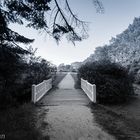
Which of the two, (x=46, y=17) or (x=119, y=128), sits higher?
(x=46, y=17)

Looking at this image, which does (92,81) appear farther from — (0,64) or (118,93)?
(0,64)

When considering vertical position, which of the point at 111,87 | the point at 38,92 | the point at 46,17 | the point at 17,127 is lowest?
the point at 17,127

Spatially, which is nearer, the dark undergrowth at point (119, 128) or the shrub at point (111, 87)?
the dark undergrowth at point (119, 128)

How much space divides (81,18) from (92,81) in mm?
5646

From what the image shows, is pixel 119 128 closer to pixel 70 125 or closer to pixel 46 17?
pixel 70 125

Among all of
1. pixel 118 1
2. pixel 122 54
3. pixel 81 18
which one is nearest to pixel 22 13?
pixel 81 18

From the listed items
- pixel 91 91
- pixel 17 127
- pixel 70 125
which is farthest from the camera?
pixel 91 91

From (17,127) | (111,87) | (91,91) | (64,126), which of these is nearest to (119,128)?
(64,126)

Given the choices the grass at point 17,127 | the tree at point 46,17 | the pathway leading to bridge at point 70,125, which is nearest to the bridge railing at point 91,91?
the pathway leading to bridge at point 70,125

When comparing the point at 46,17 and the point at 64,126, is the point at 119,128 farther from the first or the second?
the point at 46,17

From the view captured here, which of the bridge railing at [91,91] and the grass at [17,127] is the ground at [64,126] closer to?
the grass at [17,127]

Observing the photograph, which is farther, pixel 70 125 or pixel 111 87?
pixel 111 87

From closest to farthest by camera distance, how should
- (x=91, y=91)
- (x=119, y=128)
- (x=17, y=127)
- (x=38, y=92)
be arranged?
(x=17, y=127) → (x=119, y=128) → (x=91, y=91) → (x=38, y=92)

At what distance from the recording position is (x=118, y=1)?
6023mm
